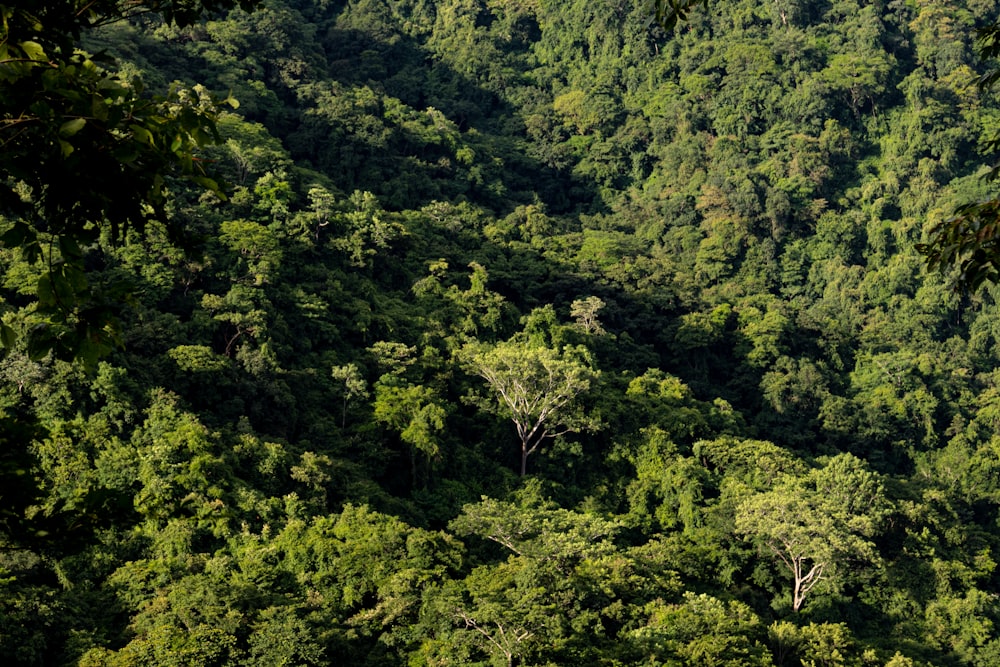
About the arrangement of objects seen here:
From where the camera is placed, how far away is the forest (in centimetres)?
963

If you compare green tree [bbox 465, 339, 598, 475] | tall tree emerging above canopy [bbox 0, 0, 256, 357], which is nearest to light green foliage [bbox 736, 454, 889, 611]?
green tree [bbox 465, 339, 598, 475]

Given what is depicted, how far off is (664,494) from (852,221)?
27.3m

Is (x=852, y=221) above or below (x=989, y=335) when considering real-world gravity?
above

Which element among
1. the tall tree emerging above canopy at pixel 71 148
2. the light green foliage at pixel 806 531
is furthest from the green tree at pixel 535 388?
the tall tree emerging above canopy at pixel 71 148

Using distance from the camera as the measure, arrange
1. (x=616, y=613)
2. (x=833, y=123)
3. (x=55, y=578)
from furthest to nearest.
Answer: (x=833, y=123) → (x=616, y=613) → (x=55, y=578)

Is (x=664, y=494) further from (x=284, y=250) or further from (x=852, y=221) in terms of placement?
(x=852, y=221)

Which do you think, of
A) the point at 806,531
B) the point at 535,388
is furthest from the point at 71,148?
the point at 535,388

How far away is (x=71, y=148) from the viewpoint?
309cm

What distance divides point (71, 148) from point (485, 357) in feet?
81.5

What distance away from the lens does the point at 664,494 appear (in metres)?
27.4

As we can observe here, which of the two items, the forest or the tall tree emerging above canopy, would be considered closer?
the tall tree emerging above canopy

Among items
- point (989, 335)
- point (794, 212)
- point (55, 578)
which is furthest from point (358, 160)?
point (989, 335)

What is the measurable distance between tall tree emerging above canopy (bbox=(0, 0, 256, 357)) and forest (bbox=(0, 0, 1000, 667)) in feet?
0.05

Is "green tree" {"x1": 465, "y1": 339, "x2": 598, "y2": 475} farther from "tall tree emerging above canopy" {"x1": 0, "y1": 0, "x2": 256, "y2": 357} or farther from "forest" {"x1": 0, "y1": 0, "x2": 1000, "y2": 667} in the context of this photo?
"tall tree emerging above canopy" {"x1": 0, "y1": 0, "x2": 256, "y2": 357}
